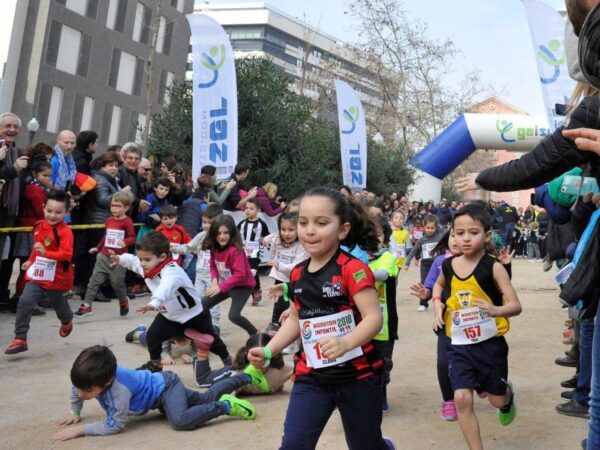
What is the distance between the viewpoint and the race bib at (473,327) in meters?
4.79

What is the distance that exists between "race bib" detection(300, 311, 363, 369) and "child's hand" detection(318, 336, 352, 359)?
0.87ft

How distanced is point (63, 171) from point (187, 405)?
5.95 m

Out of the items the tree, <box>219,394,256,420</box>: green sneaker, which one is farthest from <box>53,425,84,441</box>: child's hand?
the tree

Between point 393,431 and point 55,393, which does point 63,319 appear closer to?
point 55,393

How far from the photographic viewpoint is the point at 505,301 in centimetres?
485

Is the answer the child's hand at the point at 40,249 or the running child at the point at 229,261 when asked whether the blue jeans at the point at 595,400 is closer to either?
the running child at the point at 229,261

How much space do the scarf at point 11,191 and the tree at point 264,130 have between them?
757cm

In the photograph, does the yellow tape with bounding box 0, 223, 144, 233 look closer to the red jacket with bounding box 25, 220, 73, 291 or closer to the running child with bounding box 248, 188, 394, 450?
the red jacket with bounding box 25, 220, 73, 291

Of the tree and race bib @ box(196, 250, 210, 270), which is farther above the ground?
the tree

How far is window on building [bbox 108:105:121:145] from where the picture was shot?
40.6 m

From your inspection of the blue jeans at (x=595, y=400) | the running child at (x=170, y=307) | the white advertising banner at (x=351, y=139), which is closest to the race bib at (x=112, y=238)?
the running child at (x=170, y=307)

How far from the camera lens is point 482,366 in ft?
15.5

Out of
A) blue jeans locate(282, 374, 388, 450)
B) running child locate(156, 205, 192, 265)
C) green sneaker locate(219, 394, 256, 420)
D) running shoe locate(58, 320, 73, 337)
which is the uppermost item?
running child locate(156, 205, 192, 265)

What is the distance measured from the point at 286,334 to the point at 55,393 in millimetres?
3011
